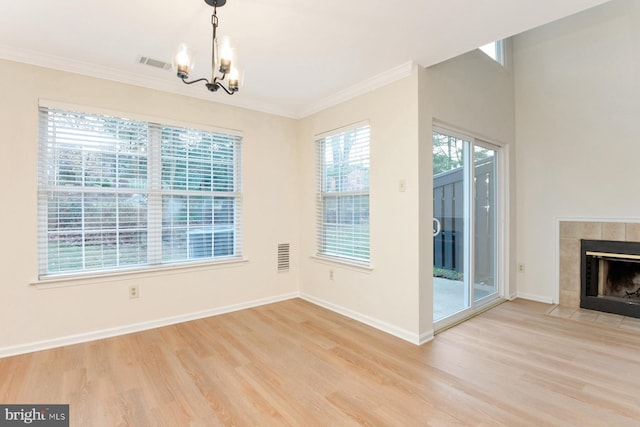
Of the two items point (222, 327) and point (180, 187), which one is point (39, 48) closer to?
point (180, 187)

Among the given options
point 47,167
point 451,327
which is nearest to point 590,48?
point 451,327

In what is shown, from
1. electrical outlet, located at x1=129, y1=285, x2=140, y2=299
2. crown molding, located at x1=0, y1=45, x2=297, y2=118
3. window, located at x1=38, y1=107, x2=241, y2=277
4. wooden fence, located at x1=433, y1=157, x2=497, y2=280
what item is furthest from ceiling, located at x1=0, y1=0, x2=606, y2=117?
electrical outlet, located at x1=129, y1=285, x2=140, y2=299

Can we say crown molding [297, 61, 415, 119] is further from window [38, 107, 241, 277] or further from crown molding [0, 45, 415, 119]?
window [38, 107, 241, 277]

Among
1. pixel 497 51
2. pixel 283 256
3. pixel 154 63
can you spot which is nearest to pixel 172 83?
pixel 154 63

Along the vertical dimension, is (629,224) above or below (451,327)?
above

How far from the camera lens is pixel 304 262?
4289 millimetres

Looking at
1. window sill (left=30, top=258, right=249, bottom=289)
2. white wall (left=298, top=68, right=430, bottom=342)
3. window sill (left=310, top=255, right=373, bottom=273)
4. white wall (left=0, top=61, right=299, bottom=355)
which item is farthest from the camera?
window sill (left=310, top=255, right=373, bottom=273)

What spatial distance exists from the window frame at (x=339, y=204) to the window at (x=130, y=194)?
103 cm

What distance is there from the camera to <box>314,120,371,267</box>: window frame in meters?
3.44

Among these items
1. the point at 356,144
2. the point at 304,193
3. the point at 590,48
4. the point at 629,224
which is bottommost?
the point at 629,224

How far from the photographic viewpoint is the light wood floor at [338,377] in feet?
6.13

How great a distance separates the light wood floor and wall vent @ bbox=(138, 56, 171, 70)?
2566 millimetres

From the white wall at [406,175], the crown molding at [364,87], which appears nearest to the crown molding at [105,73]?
the crown molding at [364,87]

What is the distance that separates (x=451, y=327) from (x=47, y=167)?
4.13m
